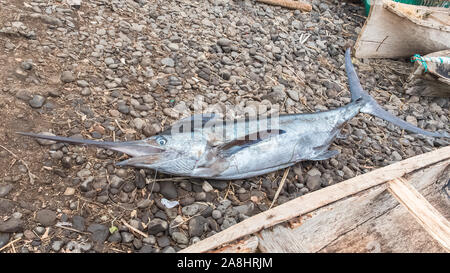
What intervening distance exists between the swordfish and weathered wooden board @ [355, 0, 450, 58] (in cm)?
264

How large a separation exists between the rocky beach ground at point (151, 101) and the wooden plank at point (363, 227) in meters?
0.63

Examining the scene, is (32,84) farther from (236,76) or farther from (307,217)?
(307,217)

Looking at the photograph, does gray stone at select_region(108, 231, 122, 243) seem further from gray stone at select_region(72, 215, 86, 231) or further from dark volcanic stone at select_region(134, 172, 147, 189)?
dark volcanic stone at select_region(134, 172, 147, 189)

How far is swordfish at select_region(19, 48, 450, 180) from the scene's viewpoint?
2.98m

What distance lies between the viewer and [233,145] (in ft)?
10.2

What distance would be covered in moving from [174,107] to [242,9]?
9.11 feet

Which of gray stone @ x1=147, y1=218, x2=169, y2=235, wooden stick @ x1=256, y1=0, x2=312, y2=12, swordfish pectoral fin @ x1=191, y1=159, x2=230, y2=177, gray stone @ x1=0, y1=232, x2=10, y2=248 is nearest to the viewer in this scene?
gray stone @ x1=0, y1=232, x2=10, y2=248

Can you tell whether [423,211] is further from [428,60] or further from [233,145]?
[428,60]

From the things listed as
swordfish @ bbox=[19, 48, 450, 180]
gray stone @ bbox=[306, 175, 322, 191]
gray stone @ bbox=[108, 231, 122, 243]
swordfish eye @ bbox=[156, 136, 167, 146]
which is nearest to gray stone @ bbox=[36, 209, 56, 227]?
gray stone @ bbox=[108, 231, 122, 243]

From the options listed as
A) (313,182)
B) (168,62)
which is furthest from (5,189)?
(313,182)

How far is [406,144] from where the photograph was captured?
4.45 meters

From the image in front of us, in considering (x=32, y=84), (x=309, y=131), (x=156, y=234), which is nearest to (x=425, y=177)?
(x=309, y=131)

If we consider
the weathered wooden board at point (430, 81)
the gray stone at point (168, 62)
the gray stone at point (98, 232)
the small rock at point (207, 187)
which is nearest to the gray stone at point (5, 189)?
the gray stone at point (98, 232)

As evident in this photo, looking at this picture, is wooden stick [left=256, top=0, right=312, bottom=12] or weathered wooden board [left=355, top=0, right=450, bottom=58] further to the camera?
wooden stick [left=256, top=0, right=312, bottom=12]
